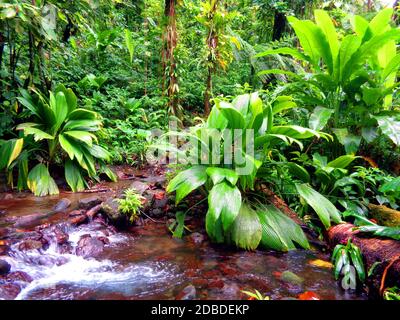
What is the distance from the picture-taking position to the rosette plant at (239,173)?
2312 millimetres

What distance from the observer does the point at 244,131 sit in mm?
2588

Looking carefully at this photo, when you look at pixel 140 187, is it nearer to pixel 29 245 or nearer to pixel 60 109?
pixel 29 245

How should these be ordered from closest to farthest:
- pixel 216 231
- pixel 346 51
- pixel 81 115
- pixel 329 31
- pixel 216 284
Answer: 1. pixel 216 284
2. pixel 216 231
3. pixel 346 51
4. pixel 329 31
5. pixel 81 115

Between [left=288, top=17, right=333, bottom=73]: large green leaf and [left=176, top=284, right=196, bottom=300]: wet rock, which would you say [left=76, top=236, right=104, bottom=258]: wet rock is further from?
[left=288, top=17, right=333, bottom=73]: large green leaf

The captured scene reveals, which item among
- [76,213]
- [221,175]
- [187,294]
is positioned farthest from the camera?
[76,213]

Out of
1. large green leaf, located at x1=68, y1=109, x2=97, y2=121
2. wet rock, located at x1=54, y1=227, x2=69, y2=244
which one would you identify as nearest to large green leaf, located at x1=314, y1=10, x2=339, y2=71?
large green leaf, located at x1=68, y1=109, x2=97, y2=121

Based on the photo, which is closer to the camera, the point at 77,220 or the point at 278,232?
the point at 278,232

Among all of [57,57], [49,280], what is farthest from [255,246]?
[57,57]

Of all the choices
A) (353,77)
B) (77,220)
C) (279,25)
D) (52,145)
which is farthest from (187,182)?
(279,25)

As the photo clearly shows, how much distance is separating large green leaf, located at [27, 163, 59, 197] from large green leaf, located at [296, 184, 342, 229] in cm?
272

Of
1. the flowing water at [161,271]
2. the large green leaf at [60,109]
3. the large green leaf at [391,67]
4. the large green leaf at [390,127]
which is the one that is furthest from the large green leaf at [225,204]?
the large green leaf at [391,67]

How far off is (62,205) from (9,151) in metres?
1.02

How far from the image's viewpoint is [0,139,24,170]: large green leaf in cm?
341
